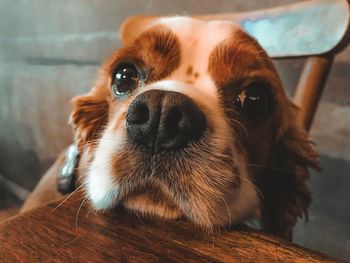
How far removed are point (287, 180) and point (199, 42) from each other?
0.49 m

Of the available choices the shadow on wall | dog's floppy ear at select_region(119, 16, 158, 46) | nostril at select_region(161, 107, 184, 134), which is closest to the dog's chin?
nostril at select_region(161, 107, 184, 134)

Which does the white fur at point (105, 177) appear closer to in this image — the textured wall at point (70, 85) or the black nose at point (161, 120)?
the black nose at point (161, 120)

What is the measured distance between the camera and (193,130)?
2.55ft

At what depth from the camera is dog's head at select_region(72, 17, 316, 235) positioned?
2.46 feet

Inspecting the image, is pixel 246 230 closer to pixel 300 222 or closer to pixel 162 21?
pixel 162 21

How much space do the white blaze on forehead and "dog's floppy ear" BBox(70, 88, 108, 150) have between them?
12.3 inches

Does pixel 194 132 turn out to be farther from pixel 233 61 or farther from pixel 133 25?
pixel 133 25

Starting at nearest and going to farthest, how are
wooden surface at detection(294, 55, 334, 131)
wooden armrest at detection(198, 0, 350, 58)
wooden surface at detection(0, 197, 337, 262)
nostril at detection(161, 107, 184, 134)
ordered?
wooden surface at detection(0, 197, 337, 262)
nostril at detection(161, 107, 184, 134)
wooden armrest at detection(198, 0, 350, 58)
wooden surface at detection(294, 55, 334, 131)

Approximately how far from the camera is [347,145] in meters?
1.45

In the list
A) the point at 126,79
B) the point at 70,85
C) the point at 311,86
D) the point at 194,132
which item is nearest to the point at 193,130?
the point at 194,132

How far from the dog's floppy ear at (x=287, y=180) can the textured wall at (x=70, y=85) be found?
0.27 metres

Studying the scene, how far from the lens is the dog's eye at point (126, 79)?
108cm

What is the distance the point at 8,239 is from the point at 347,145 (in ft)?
3.93

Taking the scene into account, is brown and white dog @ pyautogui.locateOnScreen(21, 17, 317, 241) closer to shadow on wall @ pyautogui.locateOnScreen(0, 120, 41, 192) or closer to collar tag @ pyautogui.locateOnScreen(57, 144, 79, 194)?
collar tag @ pyautogui.locateOnScreen(57, 144, 79, 194)
